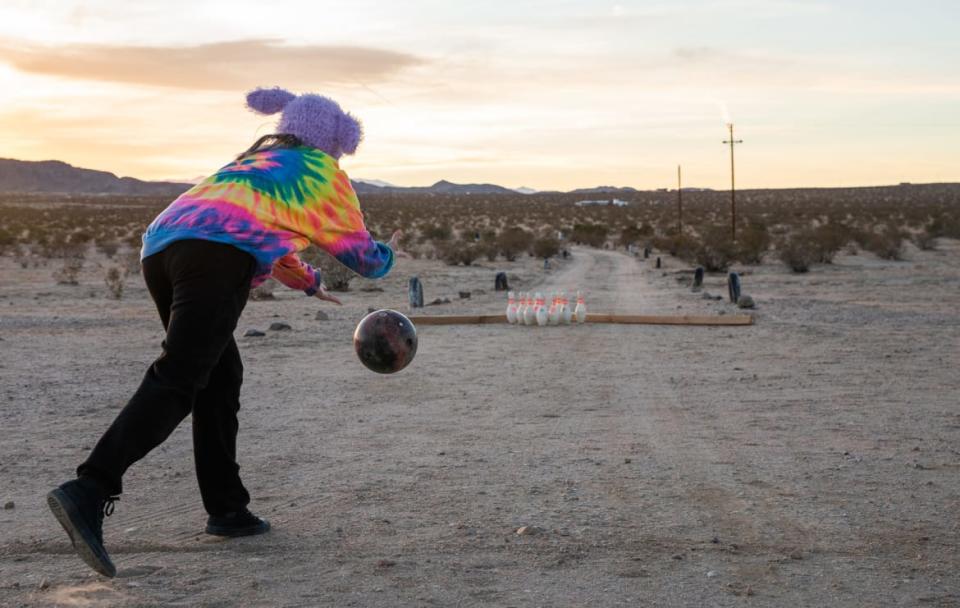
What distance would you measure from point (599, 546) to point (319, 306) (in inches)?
587

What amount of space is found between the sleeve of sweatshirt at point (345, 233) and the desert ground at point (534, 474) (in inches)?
49.6

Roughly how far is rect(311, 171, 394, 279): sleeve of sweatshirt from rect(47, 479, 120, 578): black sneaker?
1.36 meters

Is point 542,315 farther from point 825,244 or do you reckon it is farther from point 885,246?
point 885,246

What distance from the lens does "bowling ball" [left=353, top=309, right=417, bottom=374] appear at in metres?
5.89

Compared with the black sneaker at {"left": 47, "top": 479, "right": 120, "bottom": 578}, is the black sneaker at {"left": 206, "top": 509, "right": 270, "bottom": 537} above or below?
below

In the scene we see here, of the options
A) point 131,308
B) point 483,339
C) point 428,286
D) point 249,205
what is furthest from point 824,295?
point 249,205

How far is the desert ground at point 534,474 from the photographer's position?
463 centimetres

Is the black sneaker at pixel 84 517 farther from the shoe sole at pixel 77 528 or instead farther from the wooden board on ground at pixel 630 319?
the wooden board on ground at pixel 630 319

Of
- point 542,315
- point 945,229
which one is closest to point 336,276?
point 542,315

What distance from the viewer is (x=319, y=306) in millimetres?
19609

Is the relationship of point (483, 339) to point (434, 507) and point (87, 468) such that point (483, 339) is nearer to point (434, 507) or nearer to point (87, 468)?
point (434, 507)

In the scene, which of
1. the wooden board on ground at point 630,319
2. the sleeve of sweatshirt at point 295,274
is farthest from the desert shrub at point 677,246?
the sleeve of sweatshirt at point 295,274

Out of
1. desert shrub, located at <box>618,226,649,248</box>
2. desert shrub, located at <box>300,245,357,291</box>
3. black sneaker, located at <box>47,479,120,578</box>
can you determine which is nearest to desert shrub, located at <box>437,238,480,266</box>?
desert shrub, located at <box>300,245,357,291</box>

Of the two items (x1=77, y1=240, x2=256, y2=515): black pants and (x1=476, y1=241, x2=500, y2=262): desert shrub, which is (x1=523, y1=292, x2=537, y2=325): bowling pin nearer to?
(x1=77, y1=240, x2=256, y2=515): black pants
